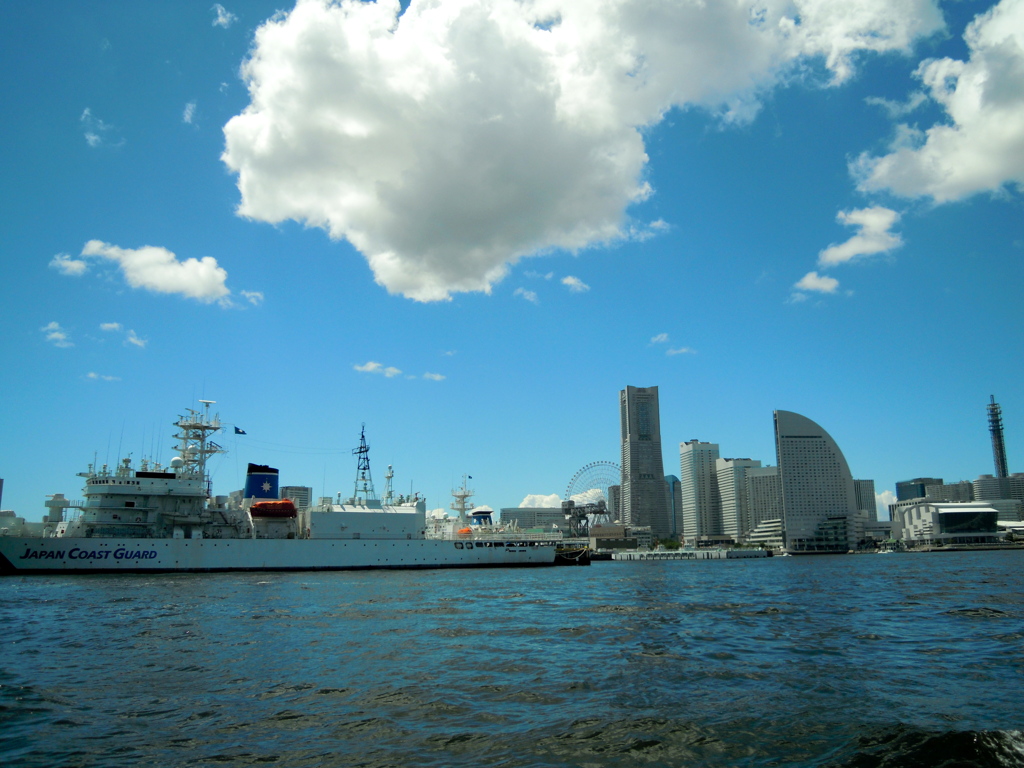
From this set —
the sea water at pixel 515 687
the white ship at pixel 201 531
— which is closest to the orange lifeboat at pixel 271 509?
the white ship at pixel 201 531

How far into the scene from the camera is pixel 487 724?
Result: 10.5 m

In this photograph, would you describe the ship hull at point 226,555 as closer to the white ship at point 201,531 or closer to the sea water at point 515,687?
the white ship at point 201,531

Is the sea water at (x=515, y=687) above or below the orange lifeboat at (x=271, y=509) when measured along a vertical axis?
below

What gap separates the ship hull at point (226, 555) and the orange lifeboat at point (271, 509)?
471cm

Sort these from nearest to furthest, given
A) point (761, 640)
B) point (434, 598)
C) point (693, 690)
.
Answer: point (693, 690), point (761, 640), point (434, 598)

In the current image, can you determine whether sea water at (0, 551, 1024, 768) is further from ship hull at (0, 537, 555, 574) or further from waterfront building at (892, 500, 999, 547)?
waterfront building at (892, 500, 999, 547)

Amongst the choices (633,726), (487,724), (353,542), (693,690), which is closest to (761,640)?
(693,690)

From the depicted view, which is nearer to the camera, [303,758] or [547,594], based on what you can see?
[303,758]

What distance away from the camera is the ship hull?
5175 cm

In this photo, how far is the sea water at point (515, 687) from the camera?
30.0 ft

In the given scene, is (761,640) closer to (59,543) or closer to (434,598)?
(434,598)

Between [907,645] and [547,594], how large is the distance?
69.8 ft

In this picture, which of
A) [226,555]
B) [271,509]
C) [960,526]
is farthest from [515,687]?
[960,526]

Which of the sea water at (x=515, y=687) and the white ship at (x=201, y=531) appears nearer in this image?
the sea water at (x=515, y=687)
